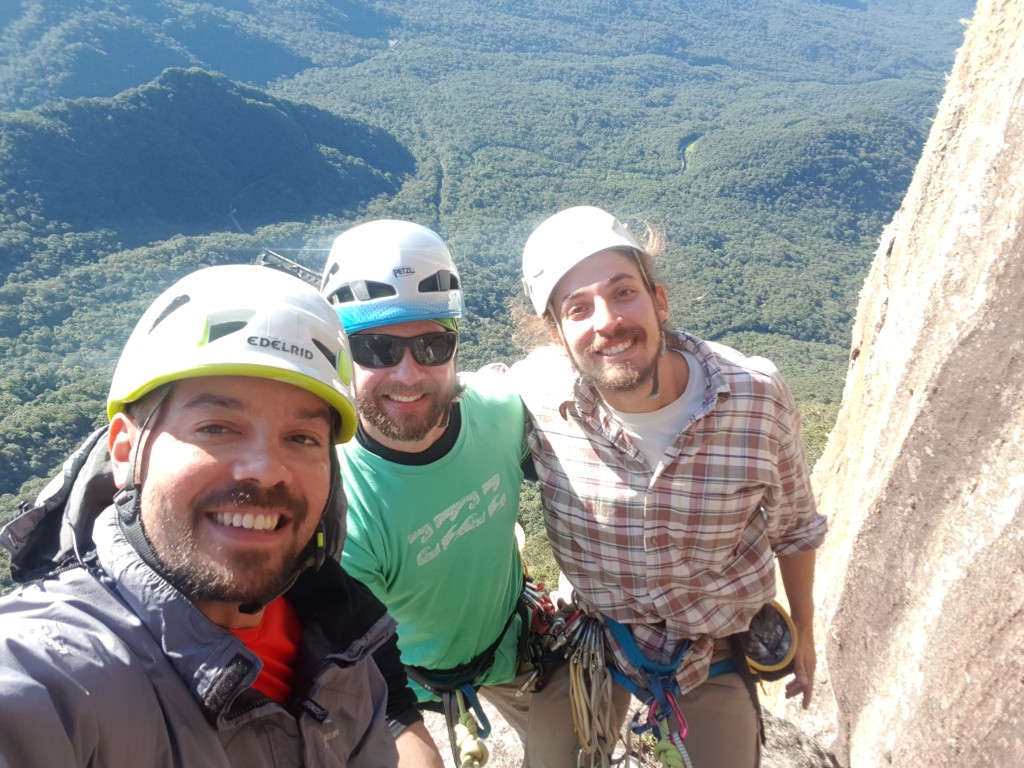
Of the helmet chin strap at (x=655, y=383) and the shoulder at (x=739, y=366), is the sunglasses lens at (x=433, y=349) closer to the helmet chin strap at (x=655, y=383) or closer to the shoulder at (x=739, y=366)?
the helmet chin strap at (x=655, y=383)

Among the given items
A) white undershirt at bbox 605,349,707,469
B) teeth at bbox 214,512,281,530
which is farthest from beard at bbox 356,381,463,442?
teeth at bbox 214,512,281,530

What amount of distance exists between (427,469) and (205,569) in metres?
1.04

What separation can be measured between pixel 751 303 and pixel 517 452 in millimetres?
73002

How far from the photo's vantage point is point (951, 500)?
2973 millimetres

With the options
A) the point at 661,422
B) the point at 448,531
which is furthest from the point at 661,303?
the point at 448,531

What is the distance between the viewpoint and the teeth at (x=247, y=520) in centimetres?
156

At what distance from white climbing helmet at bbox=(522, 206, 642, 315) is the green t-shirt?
19.4 inches

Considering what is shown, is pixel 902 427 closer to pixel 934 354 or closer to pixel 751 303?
pixel 934 354

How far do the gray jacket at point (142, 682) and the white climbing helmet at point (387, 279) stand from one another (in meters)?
1.20

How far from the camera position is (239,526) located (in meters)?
1.57

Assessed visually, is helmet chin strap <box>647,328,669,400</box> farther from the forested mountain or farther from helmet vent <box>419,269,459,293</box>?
helmet vent <box>419,269,459,293</box>

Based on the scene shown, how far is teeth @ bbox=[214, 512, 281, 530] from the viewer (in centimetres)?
156

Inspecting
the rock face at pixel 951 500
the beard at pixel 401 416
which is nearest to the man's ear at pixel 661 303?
the beard at pixel 401 416

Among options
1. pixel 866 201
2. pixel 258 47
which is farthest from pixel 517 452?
pixel 258 47
